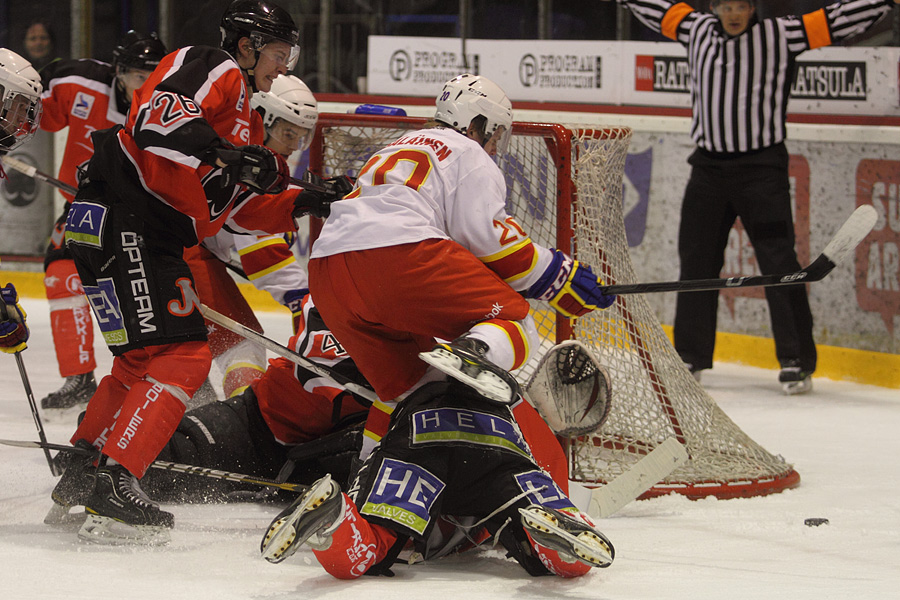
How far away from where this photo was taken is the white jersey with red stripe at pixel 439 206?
2.26 meters

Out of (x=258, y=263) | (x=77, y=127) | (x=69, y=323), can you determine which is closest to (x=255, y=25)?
(x=258, y=263)

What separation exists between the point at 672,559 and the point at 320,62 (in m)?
4.44

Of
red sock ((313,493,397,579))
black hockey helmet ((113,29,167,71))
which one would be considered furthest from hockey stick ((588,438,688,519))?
black hockey helmet ((113,29,167,71))

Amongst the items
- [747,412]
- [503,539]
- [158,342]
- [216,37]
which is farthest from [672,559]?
[216,37]

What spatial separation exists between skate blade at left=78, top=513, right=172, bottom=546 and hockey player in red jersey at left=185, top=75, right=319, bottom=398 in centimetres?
95

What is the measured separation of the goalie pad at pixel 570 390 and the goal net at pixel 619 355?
244mm

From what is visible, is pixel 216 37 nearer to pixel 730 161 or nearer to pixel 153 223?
pixel 730 161

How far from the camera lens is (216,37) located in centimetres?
641

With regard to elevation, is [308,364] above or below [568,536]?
above

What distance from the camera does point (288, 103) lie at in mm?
3215

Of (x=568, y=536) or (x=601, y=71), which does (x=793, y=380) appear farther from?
(x=568, y=536)

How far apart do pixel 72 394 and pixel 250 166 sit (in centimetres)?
Answer: 158

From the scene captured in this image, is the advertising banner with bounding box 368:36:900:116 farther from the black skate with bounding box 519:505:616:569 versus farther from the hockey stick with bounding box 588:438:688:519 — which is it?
the black skate with bounding box 519:505:616:569

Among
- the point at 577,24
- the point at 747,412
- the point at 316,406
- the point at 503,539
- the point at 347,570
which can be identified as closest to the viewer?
the point at 347,570
